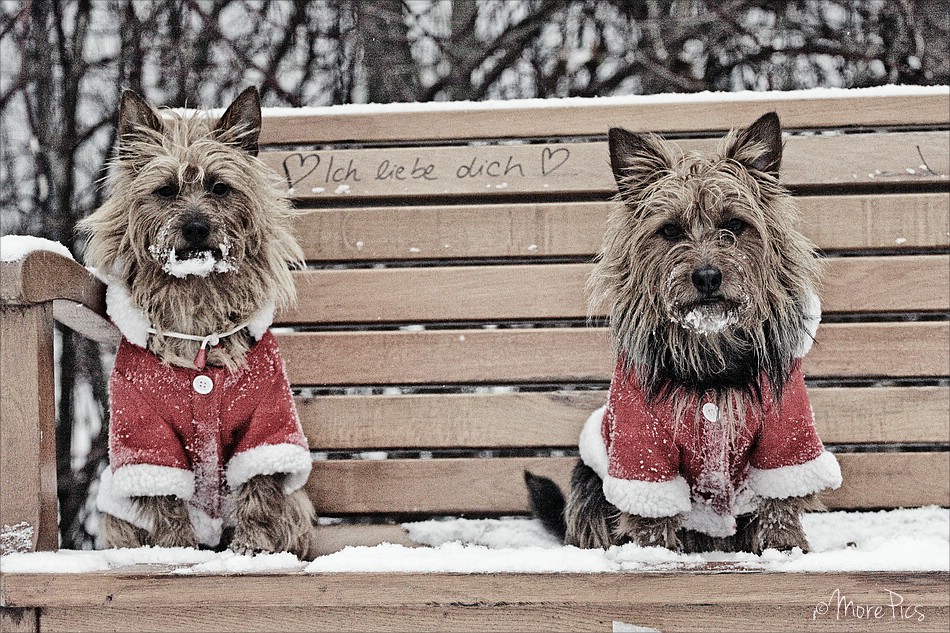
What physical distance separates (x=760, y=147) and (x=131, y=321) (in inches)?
56.0

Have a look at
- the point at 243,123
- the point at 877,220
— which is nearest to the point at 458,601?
the point at 243,123

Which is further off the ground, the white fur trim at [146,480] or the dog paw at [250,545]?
the white fur trim at [146,480]

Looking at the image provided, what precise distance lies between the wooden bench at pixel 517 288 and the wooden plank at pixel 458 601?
849mm

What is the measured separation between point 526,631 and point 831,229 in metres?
1.48

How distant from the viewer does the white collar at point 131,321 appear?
74.2 inches

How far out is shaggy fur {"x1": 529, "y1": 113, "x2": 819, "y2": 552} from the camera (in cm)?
174

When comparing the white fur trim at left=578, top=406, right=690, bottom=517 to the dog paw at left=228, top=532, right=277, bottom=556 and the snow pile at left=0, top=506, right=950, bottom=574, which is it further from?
the dog paw at left=228, top=532, right=277, bottom=556

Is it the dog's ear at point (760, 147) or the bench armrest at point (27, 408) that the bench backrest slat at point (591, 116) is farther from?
the bench armrest at point (27, 408)

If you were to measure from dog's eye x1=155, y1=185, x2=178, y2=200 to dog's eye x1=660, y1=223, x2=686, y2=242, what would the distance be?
1.11 metres

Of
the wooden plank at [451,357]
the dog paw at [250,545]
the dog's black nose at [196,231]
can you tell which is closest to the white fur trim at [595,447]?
the wooden plank at [451,357]

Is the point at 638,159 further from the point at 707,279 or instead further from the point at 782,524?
the point at 782,524

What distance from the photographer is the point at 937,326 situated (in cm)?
225

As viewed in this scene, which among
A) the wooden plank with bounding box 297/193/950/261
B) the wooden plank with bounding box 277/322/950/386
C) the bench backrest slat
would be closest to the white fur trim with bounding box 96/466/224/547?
the wooden plank with bounding box 277/322/950/386

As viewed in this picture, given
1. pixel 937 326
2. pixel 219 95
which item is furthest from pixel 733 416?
pixel 219 95
